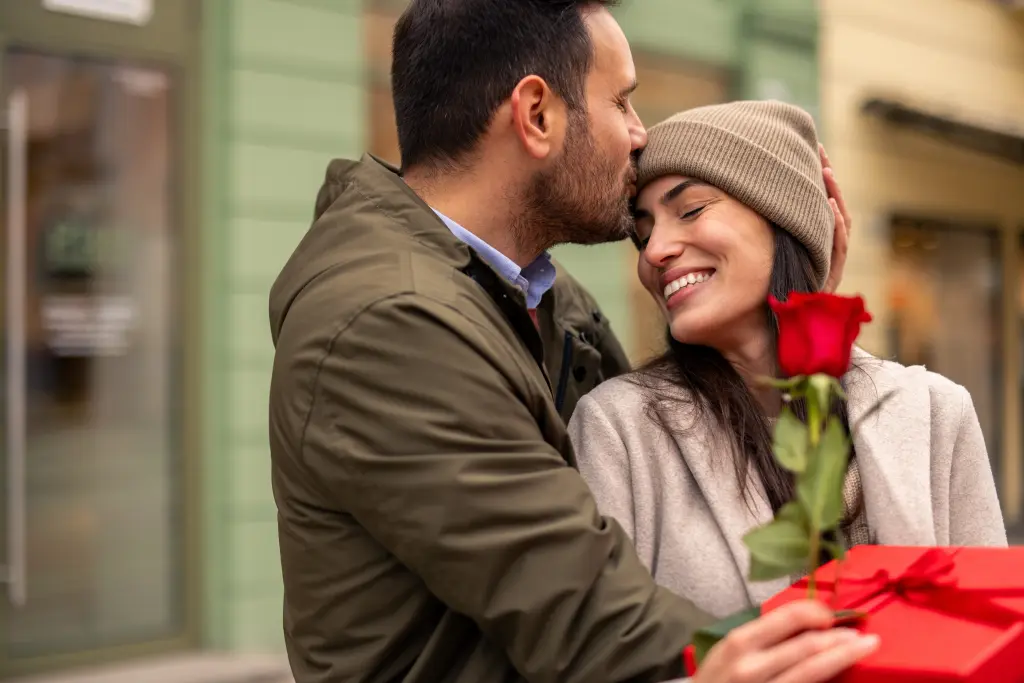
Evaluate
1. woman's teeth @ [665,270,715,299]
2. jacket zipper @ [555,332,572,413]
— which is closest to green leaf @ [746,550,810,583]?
woman's teeth @ [665,270,715,299]

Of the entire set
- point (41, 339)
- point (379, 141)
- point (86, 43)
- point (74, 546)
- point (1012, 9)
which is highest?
point (1012, 9)

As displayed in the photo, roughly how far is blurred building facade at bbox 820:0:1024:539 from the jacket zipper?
5.43 metres

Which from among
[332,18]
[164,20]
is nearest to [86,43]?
[164,20]

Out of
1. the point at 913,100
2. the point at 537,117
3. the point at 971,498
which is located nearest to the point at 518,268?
the point at 537,117

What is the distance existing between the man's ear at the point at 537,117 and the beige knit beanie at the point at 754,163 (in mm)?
230

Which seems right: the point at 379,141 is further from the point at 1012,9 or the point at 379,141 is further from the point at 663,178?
the point at 1012,9

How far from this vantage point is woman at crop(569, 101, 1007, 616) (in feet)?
6.34

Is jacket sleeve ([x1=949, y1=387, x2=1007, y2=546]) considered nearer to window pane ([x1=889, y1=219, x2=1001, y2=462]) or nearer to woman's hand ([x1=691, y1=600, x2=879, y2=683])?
woman's hand ([x1=691, y1=600, x2=879, y2=683])

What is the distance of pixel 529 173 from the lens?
214 cm

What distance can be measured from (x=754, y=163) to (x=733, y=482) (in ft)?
1.97

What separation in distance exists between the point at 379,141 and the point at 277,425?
158 inches

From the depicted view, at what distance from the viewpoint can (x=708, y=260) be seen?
7.17 feet

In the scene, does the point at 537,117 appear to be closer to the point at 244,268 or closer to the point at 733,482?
the point at 733,482

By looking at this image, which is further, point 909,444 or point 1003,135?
point 1003,135
